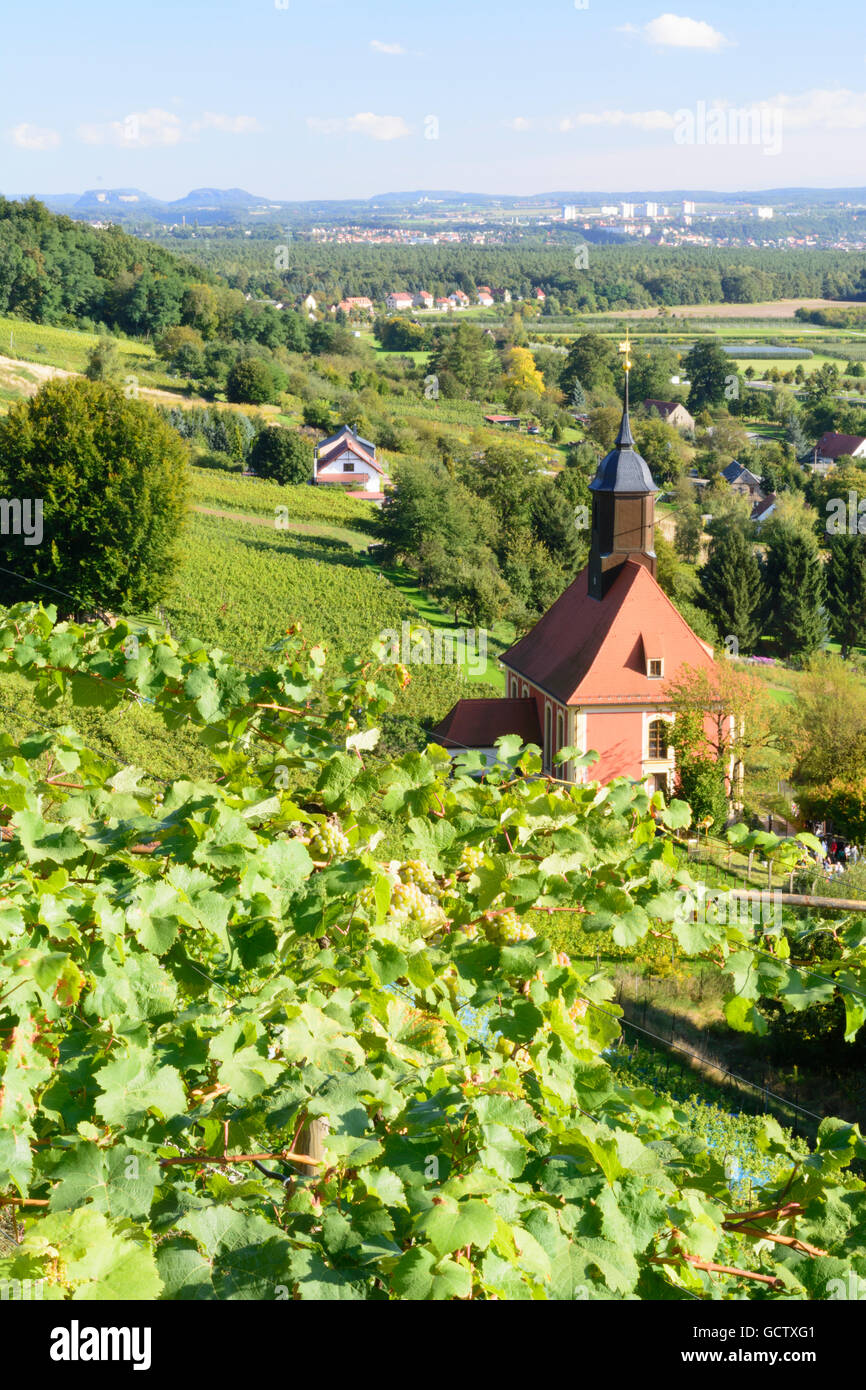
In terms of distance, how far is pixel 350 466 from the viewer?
71.5 meters

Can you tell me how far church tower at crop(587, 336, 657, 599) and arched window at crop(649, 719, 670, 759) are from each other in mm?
4139

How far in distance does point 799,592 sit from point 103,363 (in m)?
41.9

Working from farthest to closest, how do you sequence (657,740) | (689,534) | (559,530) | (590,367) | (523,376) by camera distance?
(590,367)
(523,376)
(689,534)
(559,530)
(657,740)

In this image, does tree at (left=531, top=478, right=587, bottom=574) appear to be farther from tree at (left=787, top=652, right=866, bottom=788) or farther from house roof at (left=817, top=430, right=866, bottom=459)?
house roof at (left=817, top=430, right=866, bottom=459)

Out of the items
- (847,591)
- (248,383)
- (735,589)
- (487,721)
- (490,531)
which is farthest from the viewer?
(248,383)

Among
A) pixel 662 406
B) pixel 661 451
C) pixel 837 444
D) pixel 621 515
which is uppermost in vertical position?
pixel 662 406

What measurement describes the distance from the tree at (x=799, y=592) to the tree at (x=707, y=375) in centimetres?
7337

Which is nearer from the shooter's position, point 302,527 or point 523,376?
point 302,527

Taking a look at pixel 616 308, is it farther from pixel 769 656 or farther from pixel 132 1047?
pixel 132 1047

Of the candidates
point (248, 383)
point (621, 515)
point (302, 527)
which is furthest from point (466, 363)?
point (621, 515)

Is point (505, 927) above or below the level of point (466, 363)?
below

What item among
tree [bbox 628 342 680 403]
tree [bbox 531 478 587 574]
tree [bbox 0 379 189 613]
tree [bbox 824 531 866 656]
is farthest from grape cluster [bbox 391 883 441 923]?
tree [bbox 628 342 680 403]

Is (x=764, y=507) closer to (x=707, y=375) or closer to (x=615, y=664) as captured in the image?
(x=615, y=664)

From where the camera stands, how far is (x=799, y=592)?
56.7 metres
